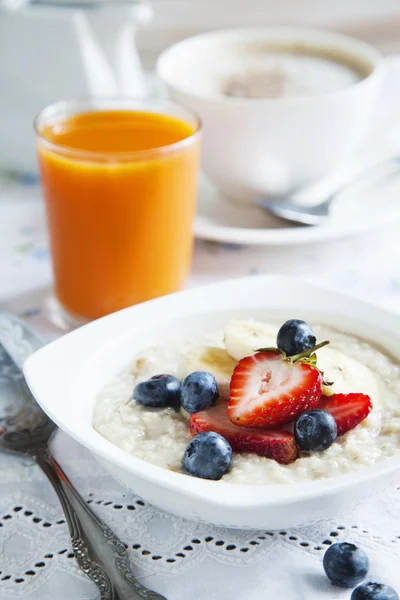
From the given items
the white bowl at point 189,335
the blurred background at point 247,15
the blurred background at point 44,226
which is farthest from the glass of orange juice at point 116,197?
the blurred background at point 247,15

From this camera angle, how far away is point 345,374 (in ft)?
3.78

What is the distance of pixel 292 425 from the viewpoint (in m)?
1.08

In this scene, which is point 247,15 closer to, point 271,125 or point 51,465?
point 271,125

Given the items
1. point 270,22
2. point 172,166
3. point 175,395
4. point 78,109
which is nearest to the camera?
point 175,395

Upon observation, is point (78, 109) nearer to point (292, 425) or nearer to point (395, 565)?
point (292, 425)

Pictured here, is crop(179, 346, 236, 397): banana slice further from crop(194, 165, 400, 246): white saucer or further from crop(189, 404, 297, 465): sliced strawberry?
crop(194, 165, 400, 246): white saucer

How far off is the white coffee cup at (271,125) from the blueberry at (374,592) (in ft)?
3.46

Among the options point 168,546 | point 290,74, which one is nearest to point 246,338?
point 168,546

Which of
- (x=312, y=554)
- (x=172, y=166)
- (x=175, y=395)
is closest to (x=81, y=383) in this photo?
(x=175, y=395)

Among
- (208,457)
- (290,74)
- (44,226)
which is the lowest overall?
(44,226)

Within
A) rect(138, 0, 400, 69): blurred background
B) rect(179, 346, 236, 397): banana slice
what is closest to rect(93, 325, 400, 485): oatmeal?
rect(179, 346, 236, 397): banana slice

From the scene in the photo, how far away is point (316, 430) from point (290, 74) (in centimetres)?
116

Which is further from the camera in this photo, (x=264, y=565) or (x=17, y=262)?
(x=17, y=262)

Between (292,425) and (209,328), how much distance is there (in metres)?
0.30
